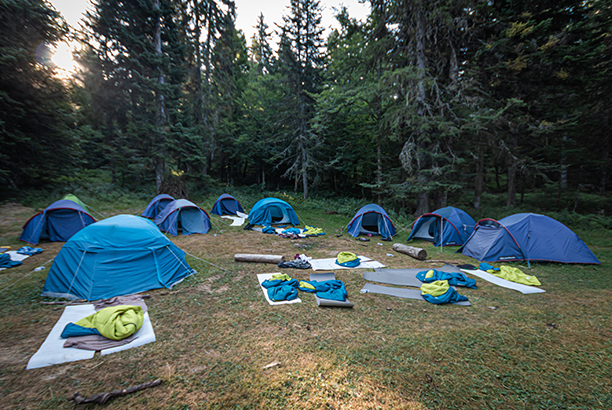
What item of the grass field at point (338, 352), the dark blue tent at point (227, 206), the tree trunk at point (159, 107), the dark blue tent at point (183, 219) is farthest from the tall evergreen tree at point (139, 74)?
the grass field at point (338, 352)

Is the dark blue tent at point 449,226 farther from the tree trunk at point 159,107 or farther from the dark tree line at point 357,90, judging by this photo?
the tree trunk at point 159,107

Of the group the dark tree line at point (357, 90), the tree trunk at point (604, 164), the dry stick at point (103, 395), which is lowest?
the dry stick at point (103, 395)

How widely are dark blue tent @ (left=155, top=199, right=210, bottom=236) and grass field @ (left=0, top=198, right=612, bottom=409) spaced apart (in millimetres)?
4766

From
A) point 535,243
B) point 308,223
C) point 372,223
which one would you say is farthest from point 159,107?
point 535,243

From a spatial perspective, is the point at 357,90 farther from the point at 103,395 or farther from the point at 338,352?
the point at 103,395

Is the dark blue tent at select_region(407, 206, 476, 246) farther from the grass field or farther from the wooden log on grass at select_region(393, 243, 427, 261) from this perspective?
the grass field

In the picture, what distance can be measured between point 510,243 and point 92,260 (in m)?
11.4

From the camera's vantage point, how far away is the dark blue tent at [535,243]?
6969 mm

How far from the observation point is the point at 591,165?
14.2 m

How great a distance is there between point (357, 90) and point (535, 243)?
11.1 meters

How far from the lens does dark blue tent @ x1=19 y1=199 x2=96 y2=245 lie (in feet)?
27.0

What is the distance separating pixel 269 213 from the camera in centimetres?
1259

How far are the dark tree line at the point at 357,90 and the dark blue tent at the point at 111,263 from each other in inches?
398

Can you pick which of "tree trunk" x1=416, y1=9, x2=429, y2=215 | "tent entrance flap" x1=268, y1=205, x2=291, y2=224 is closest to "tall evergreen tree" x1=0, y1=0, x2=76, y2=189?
"tent entrance flap" x1=268, y1=205, x2=291, y2=224
